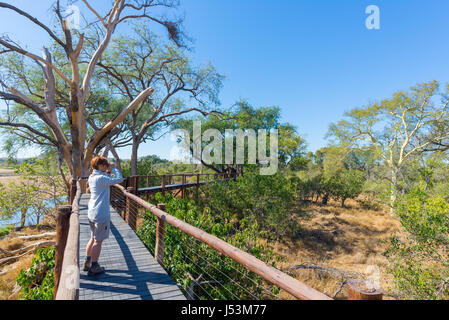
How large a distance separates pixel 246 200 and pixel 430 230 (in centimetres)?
660

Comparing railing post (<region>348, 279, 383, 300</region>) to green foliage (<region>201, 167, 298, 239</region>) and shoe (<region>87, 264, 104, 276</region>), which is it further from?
green foliage (<region>201, 167, 298, 239</region>)

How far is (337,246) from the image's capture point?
1206 cm

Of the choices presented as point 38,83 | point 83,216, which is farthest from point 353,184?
point 38,83

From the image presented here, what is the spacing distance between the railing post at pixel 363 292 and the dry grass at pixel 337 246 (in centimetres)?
700

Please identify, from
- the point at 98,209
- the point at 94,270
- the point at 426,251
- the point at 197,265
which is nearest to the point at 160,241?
the point at 197,265

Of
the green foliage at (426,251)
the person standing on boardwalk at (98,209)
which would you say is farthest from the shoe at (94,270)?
the green foliage at (426,251)

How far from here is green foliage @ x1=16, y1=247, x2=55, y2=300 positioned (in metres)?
3.33

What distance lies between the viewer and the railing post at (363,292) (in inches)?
42.9

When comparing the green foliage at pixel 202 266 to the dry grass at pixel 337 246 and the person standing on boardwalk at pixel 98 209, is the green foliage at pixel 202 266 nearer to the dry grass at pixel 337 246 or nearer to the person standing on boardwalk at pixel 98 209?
the person standing on boardwalk at pixel 98 209

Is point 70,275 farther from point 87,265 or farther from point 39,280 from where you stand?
point 39,280

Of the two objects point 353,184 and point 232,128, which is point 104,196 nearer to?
point 232,128

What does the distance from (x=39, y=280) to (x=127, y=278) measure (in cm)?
349

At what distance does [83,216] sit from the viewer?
20.1 ft

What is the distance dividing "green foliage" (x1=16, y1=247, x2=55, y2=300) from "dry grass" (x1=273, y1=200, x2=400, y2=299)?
631 centimetres
